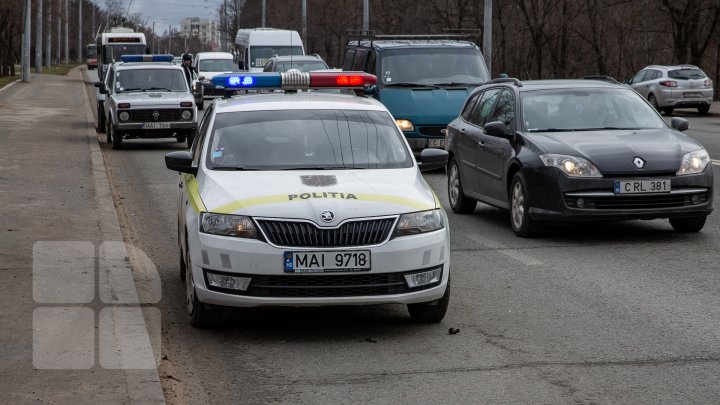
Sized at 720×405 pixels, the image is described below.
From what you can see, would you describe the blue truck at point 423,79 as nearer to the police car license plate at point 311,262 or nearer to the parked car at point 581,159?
the parked car at point 581,159

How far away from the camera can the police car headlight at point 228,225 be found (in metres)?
7.66

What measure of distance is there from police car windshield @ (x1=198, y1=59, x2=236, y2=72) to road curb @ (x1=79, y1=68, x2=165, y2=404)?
2269 cm

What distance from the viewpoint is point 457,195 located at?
579 inches

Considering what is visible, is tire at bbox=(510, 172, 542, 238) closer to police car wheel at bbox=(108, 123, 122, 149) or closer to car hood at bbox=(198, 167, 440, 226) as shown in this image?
car hood at bbox=(198, 167, 440, 226)

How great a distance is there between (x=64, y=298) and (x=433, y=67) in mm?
13434

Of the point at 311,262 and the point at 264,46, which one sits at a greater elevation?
the point at 264,46

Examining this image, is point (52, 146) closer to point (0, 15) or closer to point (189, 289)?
point (189, 289)

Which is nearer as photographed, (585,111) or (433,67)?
(585,111)

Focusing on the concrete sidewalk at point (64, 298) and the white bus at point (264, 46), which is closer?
the concrete sidewalk at point (64, 298)

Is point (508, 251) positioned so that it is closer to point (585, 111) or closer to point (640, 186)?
point (640, 186)

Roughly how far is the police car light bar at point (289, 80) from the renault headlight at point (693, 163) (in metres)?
3.47

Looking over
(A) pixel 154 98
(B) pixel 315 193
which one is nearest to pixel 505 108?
(B) pixel 315 193

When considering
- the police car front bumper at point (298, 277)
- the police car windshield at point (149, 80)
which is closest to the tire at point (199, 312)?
the police car front bumper at point (298, 277)

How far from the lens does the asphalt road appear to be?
6.47 meters
